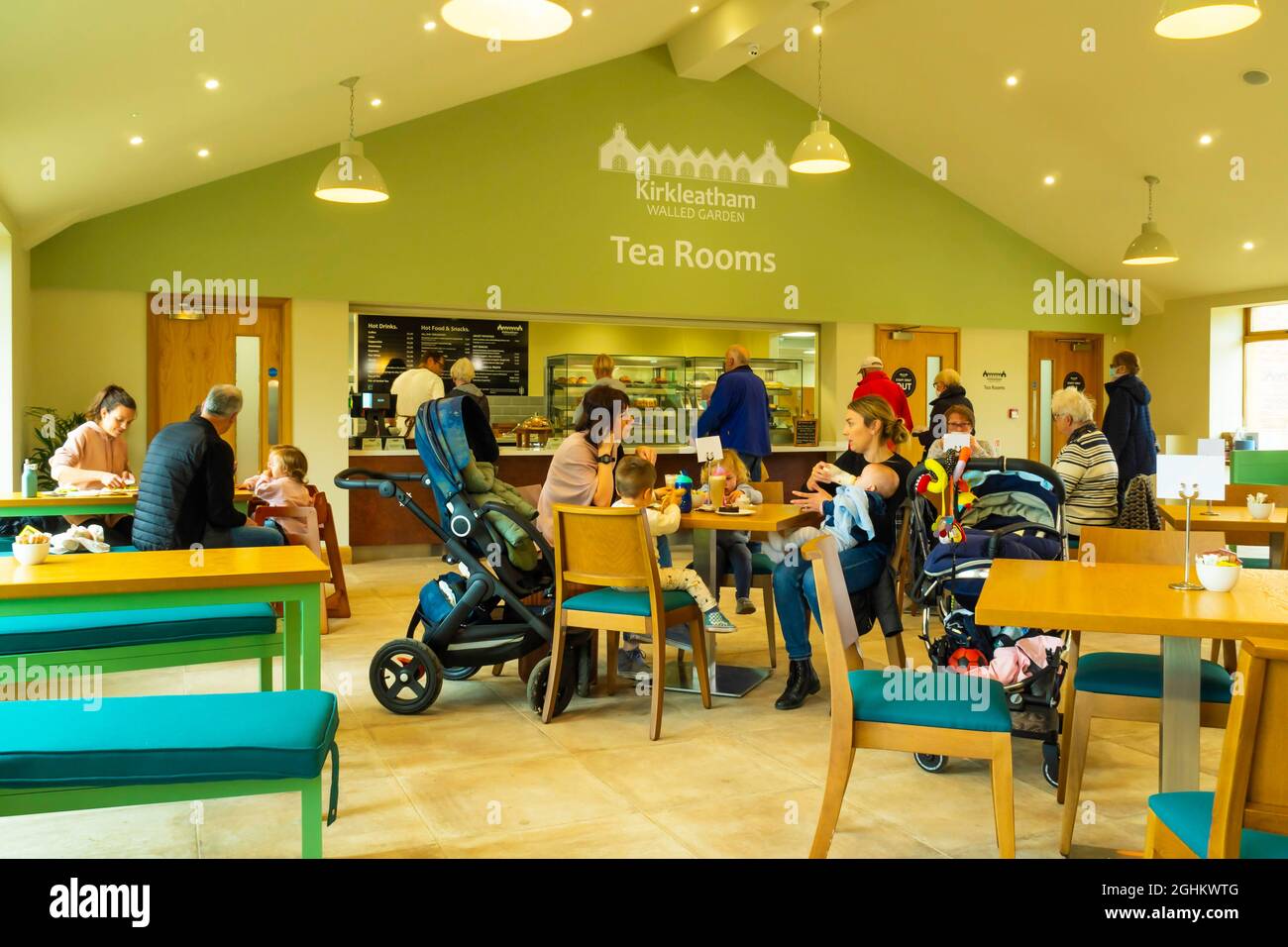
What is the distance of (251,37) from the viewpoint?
17.9ft

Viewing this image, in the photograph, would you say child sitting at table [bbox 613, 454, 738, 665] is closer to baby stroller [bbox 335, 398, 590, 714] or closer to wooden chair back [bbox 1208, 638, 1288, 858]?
baby stroller [bbox 335, 398, 590, 714]

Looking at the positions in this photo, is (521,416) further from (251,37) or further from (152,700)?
(152,700)

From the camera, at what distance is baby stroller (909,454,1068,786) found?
350 centimetres

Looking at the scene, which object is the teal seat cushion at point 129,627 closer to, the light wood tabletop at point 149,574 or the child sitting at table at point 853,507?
the light wood tabletop at point 149,574

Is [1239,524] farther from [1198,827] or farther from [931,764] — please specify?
[1198,827]

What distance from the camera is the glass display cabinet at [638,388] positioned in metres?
10.1

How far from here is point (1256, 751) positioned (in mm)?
1732

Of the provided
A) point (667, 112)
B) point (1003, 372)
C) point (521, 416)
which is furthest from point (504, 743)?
point (1003, 372)

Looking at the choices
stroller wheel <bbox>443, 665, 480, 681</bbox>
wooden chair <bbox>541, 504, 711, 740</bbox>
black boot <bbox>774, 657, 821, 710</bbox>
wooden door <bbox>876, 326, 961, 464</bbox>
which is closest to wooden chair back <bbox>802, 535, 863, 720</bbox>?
wooden chair <bbox>541, 504, 711, 740</bbox>

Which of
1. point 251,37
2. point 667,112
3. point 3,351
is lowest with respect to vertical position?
point 3,351

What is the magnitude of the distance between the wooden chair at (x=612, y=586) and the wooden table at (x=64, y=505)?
2359 millimetres

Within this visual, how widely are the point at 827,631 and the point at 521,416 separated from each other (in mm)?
7749

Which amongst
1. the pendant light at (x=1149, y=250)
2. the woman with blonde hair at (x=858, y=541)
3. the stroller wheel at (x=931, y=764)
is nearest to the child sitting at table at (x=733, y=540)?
the woman with blonde hair at (x=858, y=541)
